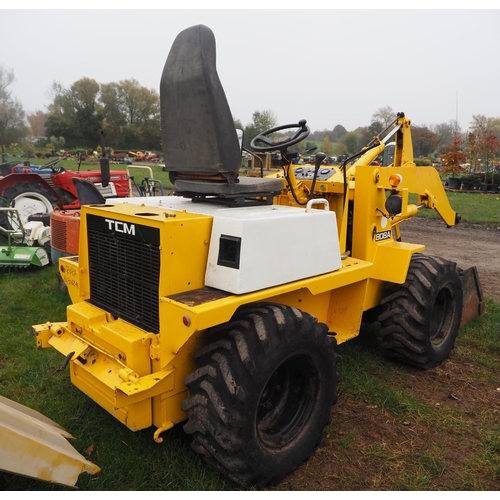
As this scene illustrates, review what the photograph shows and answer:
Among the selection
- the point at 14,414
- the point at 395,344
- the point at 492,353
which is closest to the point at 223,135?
the point at 14,414

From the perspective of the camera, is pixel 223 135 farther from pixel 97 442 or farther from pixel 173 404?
pixel 97 442

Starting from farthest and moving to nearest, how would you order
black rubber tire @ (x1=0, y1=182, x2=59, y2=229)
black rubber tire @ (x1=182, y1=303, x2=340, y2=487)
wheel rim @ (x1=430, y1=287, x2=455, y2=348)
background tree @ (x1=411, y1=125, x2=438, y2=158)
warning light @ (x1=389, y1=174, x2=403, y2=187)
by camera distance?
background tree @ (x1=411, y1=125, x2=438, y2=158), black rubber tire @ (x1=0, y1=182, x2=59, y2=229), wheel rim @ (x1=430, y1=287, x2=455, y2=348), warning light @ (x1=389, y1=174, x2=403, y2=187), black rubber tire @ (x1=182, y1=303, x2=340, y2=487)

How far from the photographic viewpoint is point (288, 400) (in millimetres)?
3215

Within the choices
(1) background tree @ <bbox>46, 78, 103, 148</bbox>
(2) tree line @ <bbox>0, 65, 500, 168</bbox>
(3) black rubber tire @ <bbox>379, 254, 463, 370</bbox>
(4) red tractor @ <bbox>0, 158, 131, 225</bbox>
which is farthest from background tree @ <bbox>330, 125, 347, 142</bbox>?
(3) black rubber tire @ <bbox>379, 254, 463, 370</bbox>

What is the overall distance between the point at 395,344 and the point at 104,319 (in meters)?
2.52

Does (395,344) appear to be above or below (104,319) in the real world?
below

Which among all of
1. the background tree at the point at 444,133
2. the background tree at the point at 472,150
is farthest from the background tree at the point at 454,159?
the background tree at the point at 444,133

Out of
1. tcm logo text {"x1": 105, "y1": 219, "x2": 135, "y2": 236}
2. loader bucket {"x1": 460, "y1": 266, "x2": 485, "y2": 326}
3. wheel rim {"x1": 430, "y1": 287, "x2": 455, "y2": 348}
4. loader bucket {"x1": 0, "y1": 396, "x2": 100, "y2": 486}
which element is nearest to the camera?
loader bucket {"x1": 0, "y1": 396, "x2": 100, "y2": 486}

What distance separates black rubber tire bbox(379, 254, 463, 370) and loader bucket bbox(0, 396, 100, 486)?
266cm

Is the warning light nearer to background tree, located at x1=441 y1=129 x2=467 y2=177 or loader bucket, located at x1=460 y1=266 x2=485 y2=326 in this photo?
loader bucket, located at x1=460 y1=266 x2=485 y2=326

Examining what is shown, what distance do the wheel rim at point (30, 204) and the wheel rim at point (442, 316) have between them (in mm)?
9012

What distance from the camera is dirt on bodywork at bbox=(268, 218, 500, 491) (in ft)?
9.71

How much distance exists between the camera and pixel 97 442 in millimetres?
3225

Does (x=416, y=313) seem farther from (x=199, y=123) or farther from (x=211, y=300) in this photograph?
(x=199, y=123)
